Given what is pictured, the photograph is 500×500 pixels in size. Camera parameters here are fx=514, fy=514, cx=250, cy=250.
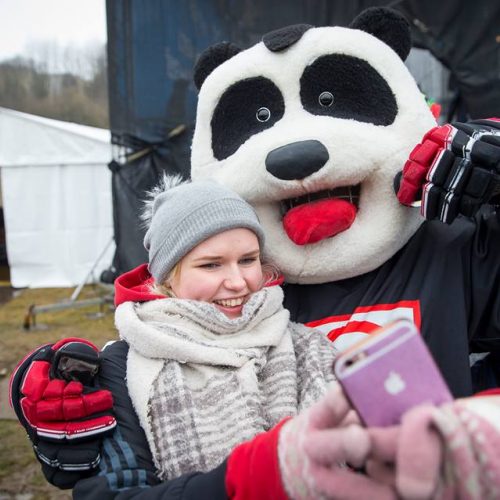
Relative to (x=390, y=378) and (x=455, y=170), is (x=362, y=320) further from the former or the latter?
(x=390, y=378)

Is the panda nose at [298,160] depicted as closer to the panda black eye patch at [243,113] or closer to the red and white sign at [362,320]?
the panda black eye patch at [243,113]

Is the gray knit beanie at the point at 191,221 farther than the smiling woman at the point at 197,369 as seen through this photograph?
Yes

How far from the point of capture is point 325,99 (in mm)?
1459

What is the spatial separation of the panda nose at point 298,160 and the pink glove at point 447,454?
32.8 inches

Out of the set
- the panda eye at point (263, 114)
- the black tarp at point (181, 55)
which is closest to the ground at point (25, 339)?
the black tarp at point (181, 55)

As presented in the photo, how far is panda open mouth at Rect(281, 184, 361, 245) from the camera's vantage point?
136cm

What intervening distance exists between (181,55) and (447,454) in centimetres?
414

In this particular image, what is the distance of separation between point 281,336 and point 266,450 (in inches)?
18.8

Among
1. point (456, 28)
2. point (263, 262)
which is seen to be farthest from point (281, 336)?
point (456, 28)

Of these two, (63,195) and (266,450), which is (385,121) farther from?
(63,195)

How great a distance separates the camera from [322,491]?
0.63 m

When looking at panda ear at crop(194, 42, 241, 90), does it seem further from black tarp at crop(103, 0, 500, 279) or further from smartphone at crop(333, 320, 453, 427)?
black tarp at crop(103, 0, 500, 279)

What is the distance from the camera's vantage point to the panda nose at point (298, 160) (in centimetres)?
130

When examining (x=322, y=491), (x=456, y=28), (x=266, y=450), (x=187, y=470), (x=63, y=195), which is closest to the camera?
(x=322, y=491)
